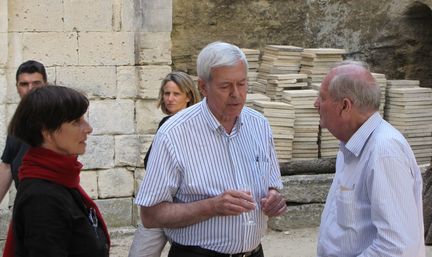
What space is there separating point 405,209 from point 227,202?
0.75m

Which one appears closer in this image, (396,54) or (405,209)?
(405,209)

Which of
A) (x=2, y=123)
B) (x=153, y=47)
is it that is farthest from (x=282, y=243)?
(x=2, y=123)

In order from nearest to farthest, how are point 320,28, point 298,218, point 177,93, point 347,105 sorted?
1. point 347,105
2. point 177,93
3. point 298,218
4. point 320,28

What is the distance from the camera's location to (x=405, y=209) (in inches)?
123

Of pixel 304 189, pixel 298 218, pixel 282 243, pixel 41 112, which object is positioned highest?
pixel 41 112

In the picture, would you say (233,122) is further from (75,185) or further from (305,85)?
(305,85)

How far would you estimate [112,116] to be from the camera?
8.12 metres

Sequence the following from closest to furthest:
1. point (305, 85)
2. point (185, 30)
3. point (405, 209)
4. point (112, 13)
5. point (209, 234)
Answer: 1. point (405, 209)
2. point (209, 234)
3. point (112, 13)
4. point (305, 85)
5. point (185, 30)

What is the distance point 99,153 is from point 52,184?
16.5 ft

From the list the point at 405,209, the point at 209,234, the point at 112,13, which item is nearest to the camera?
the point at 405,209

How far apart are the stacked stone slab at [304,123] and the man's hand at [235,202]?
552 centimetres

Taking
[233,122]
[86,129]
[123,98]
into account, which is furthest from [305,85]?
[86,129]

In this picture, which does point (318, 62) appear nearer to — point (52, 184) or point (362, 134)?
point (362, 134)

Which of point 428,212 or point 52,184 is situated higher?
point 52,184
